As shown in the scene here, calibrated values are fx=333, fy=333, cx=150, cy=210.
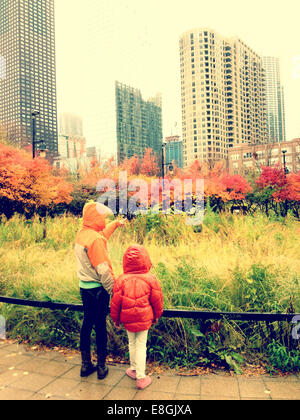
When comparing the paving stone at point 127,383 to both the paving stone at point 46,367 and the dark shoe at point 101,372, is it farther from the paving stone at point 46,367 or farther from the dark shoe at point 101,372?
the paving stone at point 46,367

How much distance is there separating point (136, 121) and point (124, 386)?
107426 mm

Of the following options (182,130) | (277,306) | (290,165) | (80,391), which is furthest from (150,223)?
(182,130)

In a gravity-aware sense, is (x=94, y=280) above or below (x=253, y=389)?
above

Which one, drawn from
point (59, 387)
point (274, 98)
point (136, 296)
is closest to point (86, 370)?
point (59, 387)

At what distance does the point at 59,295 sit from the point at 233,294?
7.09ft

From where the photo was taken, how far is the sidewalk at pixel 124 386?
9.23ft

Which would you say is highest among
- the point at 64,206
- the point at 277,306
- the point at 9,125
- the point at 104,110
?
the point at 104,110

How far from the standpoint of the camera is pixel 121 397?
282cm

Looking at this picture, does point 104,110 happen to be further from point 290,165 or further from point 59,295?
point 59,295

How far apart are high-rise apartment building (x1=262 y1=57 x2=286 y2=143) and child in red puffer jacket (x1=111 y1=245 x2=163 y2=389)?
15267 centimetres

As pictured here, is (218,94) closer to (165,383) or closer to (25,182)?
(25,182)

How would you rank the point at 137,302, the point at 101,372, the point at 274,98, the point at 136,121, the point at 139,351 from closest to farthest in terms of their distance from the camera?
1. the point at 137,302
2. the point at 139,351
3. the point at 101,372
4. the point at 136,121
5. the point at 274,98

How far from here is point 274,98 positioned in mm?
152250

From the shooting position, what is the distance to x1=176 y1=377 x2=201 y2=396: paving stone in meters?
2.88
